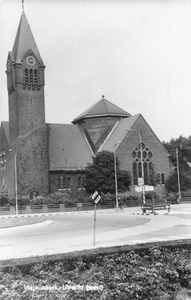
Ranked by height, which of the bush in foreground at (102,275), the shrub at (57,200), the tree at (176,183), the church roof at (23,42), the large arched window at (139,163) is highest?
the church roof at (23,42)

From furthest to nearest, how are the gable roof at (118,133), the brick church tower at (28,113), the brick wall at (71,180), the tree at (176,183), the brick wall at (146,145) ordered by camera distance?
the gable roof at (118,133) < the tree at (176,183) < the brick wall at (146,145) < the brick wall at (71,180) < the brick church tower at (28,113)

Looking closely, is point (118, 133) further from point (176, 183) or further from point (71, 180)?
point (176, 183)

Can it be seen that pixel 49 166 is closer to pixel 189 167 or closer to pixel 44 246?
pixel 189 167

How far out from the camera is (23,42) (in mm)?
60688

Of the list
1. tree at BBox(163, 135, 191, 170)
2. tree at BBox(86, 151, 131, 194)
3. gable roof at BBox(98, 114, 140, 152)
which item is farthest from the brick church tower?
tree at BBox(163, 135, 191, 170)

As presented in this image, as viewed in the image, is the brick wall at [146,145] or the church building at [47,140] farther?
the brick wall at [146,145]

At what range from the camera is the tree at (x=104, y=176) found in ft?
190

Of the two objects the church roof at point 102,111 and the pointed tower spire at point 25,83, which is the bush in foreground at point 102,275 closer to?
the pointed tower spire at point 25,83

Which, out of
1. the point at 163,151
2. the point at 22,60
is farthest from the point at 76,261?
the point at 163,151

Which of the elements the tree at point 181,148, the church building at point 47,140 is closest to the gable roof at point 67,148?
the church building at point 47,140

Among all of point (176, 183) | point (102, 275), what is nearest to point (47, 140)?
point (176, 183)

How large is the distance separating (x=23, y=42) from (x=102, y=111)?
61.5 feet

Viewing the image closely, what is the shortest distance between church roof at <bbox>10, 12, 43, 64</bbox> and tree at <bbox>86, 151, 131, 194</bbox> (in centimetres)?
1624

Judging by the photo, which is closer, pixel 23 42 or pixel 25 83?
pixel 25 83
